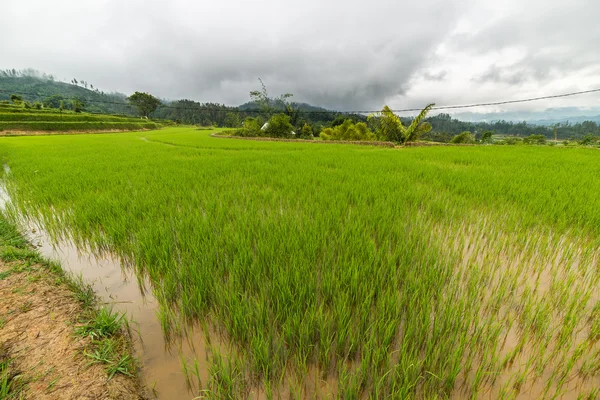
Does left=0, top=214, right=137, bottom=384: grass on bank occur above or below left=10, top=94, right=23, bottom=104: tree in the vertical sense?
below

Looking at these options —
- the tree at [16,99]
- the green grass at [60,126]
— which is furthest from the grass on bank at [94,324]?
the tree at [16,99]

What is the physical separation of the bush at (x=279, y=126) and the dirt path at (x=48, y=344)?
1893cm

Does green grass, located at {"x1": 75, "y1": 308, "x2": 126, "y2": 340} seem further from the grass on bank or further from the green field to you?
the green field

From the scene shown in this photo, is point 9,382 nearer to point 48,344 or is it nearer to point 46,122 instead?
point 48,344

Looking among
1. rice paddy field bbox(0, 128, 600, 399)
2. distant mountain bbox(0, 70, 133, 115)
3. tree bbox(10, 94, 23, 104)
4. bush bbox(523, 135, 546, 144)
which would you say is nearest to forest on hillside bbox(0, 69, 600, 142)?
distant mountain bbox(0, 70, 133, 115)

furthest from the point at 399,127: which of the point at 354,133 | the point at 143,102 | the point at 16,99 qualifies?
the point at 143,102

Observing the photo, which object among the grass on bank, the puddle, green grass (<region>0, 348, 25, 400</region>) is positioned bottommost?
the puddle

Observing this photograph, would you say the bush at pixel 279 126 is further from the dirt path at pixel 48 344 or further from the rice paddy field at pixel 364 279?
the dirt path at pixel 48 344

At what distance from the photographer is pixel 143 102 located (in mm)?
49312

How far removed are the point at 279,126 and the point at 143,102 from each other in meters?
45.8

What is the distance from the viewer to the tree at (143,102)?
156ft

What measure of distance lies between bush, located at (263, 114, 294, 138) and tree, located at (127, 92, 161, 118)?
43304 millimetres

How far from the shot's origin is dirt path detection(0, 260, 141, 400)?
38.1 inches

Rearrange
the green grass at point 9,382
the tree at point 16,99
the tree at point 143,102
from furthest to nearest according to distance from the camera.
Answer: the tree at point 143,102 → the tree at point 16,99 → the green grass at point 9,382
